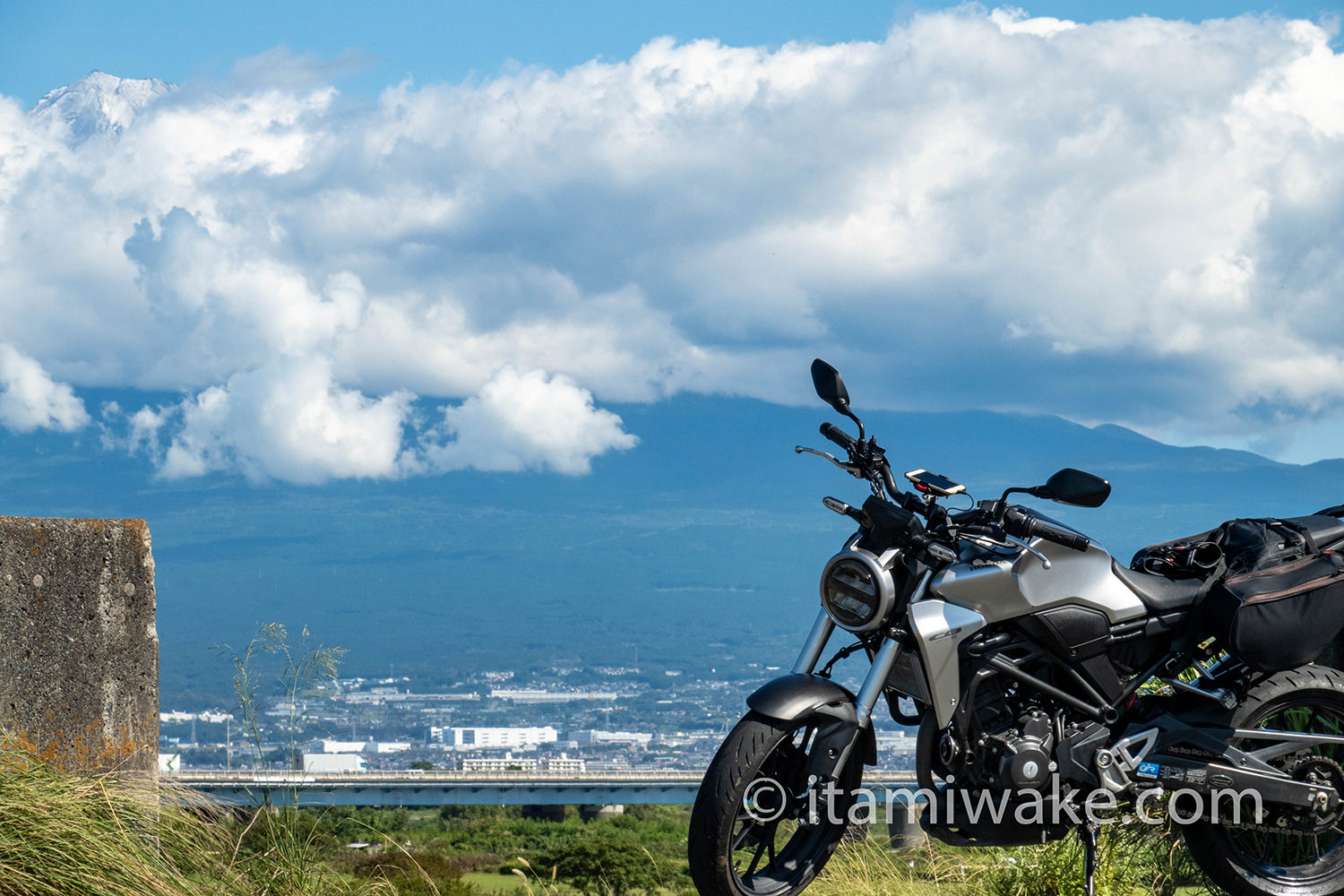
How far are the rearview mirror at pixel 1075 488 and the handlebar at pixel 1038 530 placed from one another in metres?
0.12

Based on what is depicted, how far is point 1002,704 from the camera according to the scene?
4594 mm

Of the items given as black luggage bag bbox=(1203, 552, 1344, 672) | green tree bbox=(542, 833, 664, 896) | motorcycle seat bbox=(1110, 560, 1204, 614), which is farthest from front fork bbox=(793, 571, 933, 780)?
green tree bbox=(542, 833, 664, 896)

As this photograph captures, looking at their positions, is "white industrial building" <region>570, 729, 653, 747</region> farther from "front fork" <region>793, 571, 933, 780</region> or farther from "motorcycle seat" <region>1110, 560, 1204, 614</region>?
"front fork" <region>793, 571, 933, 780</region>

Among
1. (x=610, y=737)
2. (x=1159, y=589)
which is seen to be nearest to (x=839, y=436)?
(x=1159, y=589)

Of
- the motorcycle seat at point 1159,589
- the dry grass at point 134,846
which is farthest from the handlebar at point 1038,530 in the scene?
the dry grass at point 134,846

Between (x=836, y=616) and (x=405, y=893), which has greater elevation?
(x=836, y=616)

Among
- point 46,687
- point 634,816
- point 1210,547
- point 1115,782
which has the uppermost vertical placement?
point 1210,547

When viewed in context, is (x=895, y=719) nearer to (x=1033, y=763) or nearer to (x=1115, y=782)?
(x=1033, y=763)

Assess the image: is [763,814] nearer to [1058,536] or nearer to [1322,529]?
[1058,536]

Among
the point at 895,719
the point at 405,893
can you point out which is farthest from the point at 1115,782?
the point at 405,893

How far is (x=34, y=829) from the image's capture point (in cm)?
392

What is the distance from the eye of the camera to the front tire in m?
4.90

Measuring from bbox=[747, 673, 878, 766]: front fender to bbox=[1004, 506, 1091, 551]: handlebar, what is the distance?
83 cm

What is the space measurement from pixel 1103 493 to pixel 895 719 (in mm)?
1045
